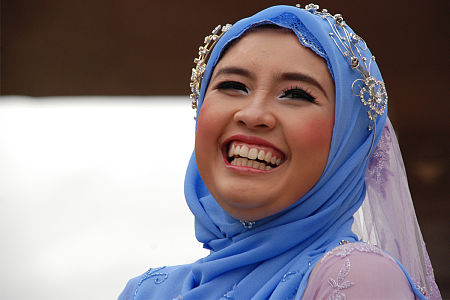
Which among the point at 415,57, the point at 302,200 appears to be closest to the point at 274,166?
the point at 302,200

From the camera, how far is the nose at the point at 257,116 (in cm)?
148

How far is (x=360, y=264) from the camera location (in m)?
1.35

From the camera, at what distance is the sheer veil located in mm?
1702

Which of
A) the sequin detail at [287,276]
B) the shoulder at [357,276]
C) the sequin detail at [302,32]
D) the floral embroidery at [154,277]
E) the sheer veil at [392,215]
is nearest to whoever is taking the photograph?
the shoulder at [357,276]

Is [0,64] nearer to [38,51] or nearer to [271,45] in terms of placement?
[38,51]

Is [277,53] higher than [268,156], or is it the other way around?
[277,53]

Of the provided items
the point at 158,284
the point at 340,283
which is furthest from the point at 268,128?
the point at 158,284

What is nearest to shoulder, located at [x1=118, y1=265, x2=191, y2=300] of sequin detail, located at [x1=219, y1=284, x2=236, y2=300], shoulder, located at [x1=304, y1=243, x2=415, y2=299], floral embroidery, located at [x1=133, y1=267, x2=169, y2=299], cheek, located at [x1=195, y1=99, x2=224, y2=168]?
floral embroidery, located at [x1=133, y1=267, x2=169, y2=299]

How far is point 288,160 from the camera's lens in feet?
4.91

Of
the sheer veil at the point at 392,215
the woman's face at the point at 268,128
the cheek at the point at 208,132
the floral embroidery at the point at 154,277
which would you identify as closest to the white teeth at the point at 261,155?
the woman's face at the point at 268,128

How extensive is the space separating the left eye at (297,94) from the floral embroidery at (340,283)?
391 mm

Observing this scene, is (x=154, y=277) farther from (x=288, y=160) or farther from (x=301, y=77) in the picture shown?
(x=301, y=77)

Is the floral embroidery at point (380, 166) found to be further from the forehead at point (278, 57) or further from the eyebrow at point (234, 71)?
the eyebrow at point (234, 71)

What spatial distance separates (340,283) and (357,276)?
0.04 m
